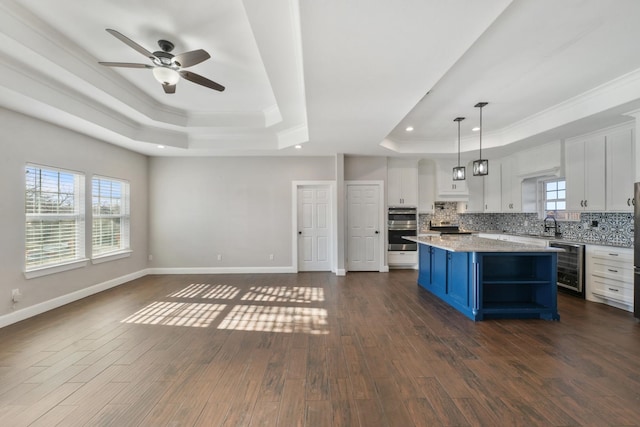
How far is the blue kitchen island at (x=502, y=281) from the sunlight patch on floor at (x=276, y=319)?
1.87 meters

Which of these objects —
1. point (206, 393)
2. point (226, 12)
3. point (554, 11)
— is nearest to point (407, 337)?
point (206, 393)

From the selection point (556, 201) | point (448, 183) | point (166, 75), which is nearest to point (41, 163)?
point (166, 75)

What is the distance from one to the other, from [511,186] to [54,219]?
823 cm

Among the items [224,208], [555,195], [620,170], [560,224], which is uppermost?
[620,170]

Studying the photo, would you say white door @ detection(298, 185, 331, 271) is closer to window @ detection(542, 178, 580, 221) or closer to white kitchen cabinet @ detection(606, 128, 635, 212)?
window @ detection(542, 178, 580, 221)

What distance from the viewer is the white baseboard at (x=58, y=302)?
3365 millimetres

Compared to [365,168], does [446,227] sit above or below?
below

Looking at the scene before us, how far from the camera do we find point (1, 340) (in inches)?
115

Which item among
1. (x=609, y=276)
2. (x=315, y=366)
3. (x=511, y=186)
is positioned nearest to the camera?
(x=315, y=366)

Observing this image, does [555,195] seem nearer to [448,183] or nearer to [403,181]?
[448,183]

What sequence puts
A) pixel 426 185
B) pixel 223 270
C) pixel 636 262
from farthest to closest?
A: pixel 426 185 < pixel 223 270 < pixel 636 262

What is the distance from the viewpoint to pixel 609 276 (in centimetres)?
389

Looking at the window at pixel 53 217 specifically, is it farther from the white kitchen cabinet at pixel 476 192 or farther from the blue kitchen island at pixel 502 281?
the white kitchen cabinet at pixel 476 192

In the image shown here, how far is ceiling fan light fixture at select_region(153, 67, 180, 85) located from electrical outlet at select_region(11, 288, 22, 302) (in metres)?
3.24
